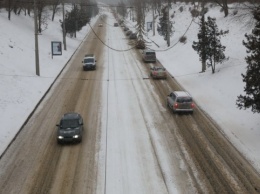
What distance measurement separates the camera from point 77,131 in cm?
2364

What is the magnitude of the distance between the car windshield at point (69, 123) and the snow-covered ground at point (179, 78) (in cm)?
364

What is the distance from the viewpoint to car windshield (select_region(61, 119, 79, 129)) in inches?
958

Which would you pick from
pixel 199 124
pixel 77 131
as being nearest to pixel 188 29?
pixel 199 124

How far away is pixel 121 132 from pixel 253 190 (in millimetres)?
10338

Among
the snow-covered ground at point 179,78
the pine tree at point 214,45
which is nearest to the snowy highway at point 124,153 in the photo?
the snow-covered ground at point 179,78

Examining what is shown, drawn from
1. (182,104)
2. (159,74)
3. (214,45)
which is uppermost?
(214,45)

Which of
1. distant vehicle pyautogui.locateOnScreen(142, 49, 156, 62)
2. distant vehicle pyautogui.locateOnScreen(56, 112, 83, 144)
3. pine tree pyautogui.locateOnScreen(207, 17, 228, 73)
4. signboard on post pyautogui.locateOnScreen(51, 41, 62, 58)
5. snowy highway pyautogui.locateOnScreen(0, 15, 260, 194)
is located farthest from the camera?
distant vehicle pyautogui.locateOnScreen(142, 49, 156, 62)

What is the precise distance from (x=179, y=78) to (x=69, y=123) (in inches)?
806

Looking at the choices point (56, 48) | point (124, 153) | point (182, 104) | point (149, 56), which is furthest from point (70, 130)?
point (149, 56)

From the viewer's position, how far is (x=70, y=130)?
23.8m

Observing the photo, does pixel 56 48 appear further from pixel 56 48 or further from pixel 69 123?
pixel 69 123

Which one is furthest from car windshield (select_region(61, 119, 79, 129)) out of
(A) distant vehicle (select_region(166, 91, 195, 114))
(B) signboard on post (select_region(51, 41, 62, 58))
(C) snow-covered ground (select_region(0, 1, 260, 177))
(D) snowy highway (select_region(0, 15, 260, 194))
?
(B) signboard on post (select_region(51, 41, 62, 58))

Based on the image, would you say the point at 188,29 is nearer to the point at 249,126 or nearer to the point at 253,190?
the point at 249,126

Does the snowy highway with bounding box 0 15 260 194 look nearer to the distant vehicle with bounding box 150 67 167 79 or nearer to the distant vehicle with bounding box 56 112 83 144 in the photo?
the distant vehicle with bounding box 56 112 83 144
